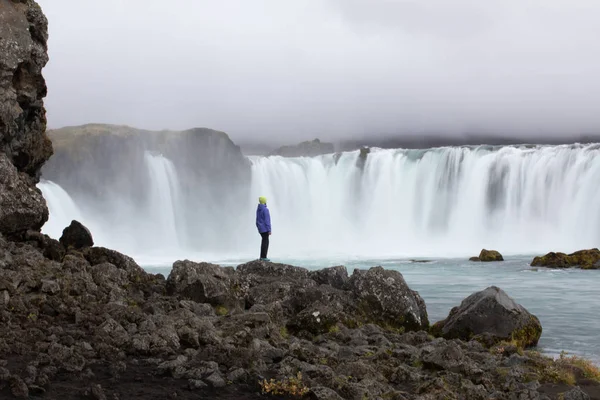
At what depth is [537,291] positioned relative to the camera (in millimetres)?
30500

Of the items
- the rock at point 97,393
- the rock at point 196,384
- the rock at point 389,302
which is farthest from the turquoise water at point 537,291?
the rock at point 97,393

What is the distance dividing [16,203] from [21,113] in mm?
2793

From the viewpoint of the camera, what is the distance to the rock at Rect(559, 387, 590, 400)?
1062 centimetres

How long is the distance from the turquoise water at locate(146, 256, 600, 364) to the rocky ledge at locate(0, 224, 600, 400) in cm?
219

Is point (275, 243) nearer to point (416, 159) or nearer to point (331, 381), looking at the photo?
point (416, 159)

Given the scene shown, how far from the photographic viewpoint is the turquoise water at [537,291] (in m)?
19.1

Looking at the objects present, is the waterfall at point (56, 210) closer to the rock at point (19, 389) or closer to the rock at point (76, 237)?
the rock at point (76, 237)

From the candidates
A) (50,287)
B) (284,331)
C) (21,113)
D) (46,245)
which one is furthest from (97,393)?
(21,113)

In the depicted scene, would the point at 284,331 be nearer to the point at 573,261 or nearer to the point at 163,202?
the point at 573,261

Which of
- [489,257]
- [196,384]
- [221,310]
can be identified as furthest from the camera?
[489,257]

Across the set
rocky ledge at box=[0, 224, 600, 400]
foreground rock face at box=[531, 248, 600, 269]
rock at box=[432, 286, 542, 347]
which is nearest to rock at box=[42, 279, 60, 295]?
rocky ledge at box=[0, 224, 600, 400]

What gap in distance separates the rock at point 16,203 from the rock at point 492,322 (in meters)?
10.2

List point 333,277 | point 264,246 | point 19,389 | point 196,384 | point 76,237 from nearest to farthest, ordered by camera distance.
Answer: point 19,389 < point 196,384 < point 333,277 < point 76,237 < point 264,246

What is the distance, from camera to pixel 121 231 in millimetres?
67562
